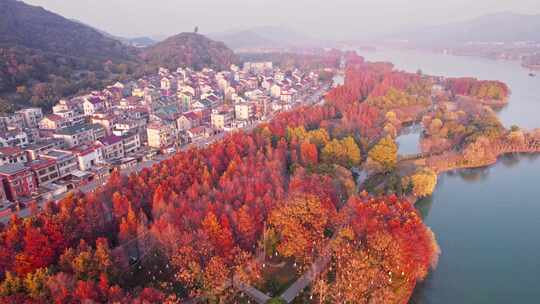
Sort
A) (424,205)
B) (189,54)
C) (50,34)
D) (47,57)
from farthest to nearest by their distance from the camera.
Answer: (189,54), (50,34), (47,57), (424,205)

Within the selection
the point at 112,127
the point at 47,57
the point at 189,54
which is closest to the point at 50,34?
the point at 47,57

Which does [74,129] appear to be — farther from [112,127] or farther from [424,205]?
[424,205]

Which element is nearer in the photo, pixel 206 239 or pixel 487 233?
pixel 206 239

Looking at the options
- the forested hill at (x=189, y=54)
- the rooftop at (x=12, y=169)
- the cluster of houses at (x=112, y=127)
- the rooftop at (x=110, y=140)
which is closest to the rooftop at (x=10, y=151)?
the cluster of houses at (x=112, y=127)

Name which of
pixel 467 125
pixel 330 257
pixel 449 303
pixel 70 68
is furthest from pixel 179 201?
pixel 70 68

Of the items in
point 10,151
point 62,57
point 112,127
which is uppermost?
point 62,57

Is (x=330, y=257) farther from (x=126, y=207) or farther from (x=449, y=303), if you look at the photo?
(x=126, y=207)

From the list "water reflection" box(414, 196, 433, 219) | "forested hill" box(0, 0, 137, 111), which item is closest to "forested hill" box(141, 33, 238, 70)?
"forested hill" box(0, 0, 137, 111)

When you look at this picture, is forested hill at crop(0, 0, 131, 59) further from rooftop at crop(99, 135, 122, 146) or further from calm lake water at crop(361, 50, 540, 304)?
calm lake water at crop(361, 50, 540, 304)
